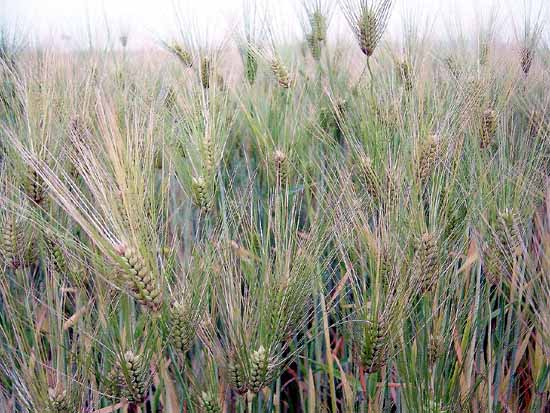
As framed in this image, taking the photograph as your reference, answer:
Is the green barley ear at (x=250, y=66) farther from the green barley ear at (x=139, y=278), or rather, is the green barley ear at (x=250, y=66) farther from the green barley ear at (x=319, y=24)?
the green barley ear at (x=139, y=278)

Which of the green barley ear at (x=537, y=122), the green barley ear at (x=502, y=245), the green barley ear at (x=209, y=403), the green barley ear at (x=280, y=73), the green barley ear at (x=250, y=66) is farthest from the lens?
the green barley ear at (x=250, y=66)

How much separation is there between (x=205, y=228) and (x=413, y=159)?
1.18 feet

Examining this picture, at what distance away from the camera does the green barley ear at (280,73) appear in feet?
4.06

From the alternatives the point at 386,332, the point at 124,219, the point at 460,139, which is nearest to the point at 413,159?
the point at 460,139

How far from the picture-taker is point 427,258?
2.60ft

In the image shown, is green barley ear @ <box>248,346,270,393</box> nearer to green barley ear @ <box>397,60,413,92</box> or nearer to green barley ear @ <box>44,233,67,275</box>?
green barley ear @ <box>44,233,67,275</box>

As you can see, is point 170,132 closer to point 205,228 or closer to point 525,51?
point 205,228

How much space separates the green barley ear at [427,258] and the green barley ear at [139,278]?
39 centimetres

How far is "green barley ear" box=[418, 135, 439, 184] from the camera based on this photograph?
2.98 feet

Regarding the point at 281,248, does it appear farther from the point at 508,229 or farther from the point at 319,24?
the point at 319,24

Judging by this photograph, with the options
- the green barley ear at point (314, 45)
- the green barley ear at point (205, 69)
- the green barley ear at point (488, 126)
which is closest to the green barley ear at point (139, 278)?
the green barley ear at point (205, 69)

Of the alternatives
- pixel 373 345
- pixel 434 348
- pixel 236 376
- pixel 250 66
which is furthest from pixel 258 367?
pixel 250 66

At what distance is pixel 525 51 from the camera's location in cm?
132

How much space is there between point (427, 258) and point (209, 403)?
39cm
